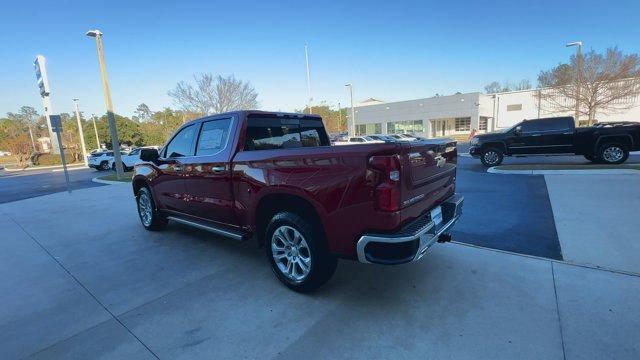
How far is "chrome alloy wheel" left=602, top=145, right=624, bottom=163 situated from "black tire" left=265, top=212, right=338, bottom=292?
485 inches

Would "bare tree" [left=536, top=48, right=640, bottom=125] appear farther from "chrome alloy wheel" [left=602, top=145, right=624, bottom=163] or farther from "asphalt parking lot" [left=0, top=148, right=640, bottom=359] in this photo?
A: "asphalt parking lot" [left=0, top=148, right=640, bottom=359]

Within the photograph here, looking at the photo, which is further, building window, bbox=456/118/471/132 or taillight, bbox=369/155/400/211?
Result: building window, bbox=456/118/471/132

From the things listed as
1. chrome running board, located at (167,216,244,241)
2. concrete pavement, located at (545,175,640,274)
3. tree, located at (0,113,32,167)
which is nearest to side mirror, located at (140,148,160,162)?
chrome running board, located at (167,216,244,241)

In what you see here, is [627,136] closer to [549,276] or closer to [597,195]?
[597,195]

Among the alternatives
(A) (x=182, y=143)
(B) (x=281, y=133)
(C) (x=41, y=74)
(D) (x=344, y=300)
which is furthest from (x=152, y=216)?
(C) (x=41, y=74)

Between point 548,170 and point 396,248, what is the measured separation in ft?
32.9

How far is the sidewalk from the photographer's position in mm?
2594

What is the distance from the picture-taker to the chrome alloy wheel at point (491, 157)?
12953 mm

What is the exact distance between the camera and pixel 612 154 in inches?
435

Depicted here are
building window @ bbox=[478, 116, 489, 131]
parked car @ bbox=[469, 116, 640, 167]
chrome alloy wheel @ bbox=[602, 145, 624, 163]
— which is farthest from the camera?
building window @ bbox=[478, 116, 489, 131]

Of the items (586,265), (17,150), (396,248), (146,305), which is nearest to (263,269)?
(146,305)

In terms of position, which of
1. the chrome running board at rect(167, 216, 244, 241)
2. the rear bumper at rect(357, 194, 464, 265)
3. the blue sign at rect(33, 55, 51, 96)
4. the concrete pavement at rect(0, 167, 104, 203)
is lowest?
the concrete pavement at rect(0, 167, 104, 203)

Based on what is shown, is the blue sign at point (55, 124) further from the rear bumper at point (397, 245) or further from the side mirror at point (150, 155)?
the rear bumper at point (397, 245)

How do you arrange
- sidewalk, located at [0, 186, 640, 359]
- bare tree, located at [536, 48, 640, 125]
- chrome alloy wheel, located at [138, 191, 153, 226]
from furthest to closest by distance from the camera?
bare tree, located at [536, 48, 640, 125], chrome alloy wheel, located at [138, 191, 153, 226], sidewalk, located at [0, 186, 640, 359]
